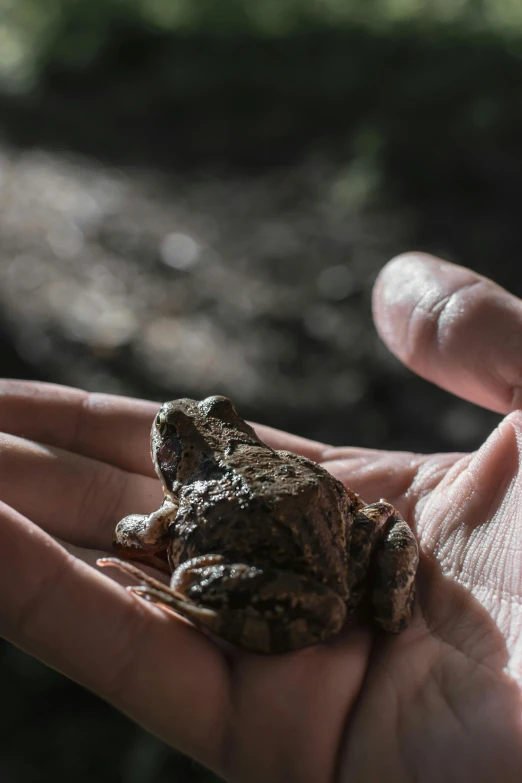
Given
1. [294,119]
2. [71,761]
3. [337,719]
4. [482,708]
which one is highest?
[294,119]

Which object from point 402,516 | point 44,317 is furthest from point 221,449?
point 44,317

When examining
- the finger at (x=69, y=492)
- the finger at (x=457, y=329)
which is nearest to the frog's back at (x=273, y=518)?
the finger at (x=69, y=492)

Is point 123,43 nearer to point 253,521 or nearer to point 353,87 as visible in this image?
point 353,87

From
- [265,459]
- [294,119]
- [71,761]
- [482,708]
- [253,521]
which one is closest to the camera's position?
[482,708]

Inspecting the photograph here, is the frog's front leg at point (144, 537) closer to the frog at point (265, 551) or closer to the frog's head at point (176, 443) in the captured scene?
the frog at point (265, 551)

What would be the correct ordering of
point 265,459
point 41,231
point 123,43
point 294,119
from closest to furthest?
point 265,459 → point 41,231 → point 294,119 → point 123,43

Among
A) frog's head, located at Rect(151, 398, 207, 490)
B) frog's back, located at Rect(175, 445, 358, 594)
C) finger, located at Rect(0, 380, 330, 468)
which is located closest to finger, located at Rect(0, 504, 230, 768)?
frog's back, located at Rect(175, 445, 358, 594)
